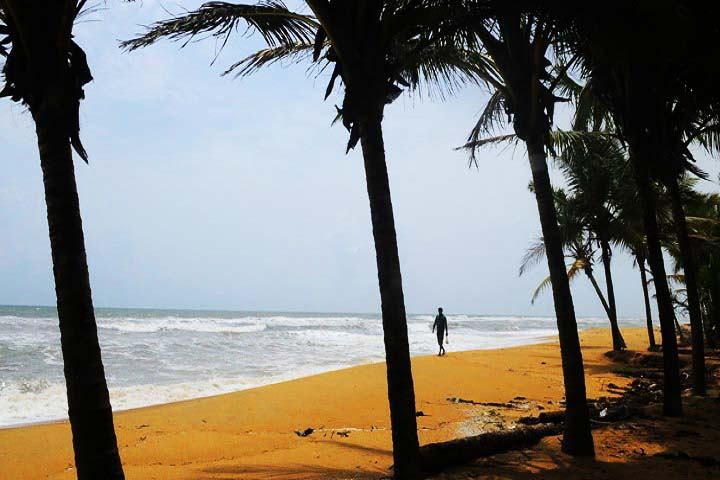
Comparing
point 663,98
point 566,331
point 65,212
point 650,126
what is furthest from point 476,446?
point 663,98

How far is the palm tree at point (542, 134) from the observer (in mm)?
5211

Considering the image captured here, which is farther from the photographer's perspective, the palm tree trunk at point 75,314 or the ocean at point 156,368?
the ocean at point 156,368

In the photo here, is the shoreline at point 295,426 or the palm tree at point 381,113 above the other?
the palm tree at point 381,113

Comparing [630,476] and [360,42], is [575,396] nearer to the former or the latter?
[630,476]

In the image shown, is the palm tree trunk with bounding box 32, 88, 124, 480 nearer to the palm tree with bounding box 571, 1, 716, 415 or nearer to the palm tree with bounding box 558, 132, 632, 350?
the palm tree with bounding box 571, 1, 716, 415

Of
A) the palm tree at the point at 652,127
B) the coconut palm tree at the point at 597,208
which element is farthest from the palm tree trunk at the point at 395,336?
the coconut palm tree at the point at 597,208

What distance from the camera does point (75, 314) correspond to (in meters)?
3.15

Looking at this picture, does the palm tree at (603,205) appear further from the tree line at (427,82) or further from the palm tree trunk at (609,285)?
the tree line at (427,82)

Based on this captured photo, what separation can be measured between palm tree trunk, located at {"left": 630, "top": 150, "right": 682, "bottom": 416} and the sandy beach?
768mm

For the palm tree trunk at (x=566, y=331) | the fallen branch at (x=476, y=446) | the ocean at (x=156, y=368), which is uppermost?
the palm tree trunk at (x=566, y=331)

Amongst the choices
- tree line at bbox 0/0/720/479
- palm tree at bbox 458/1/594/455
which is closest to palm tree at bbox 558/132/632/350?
tree line at bbox 0/0/720/479

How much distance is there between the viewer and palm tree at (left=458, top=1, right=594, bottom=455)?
17.1ft

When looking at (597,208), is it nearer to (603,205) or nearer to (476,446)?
(603,205)

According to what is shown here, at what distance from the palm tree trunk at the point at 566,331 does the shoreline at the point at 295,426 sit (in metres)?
1.67
